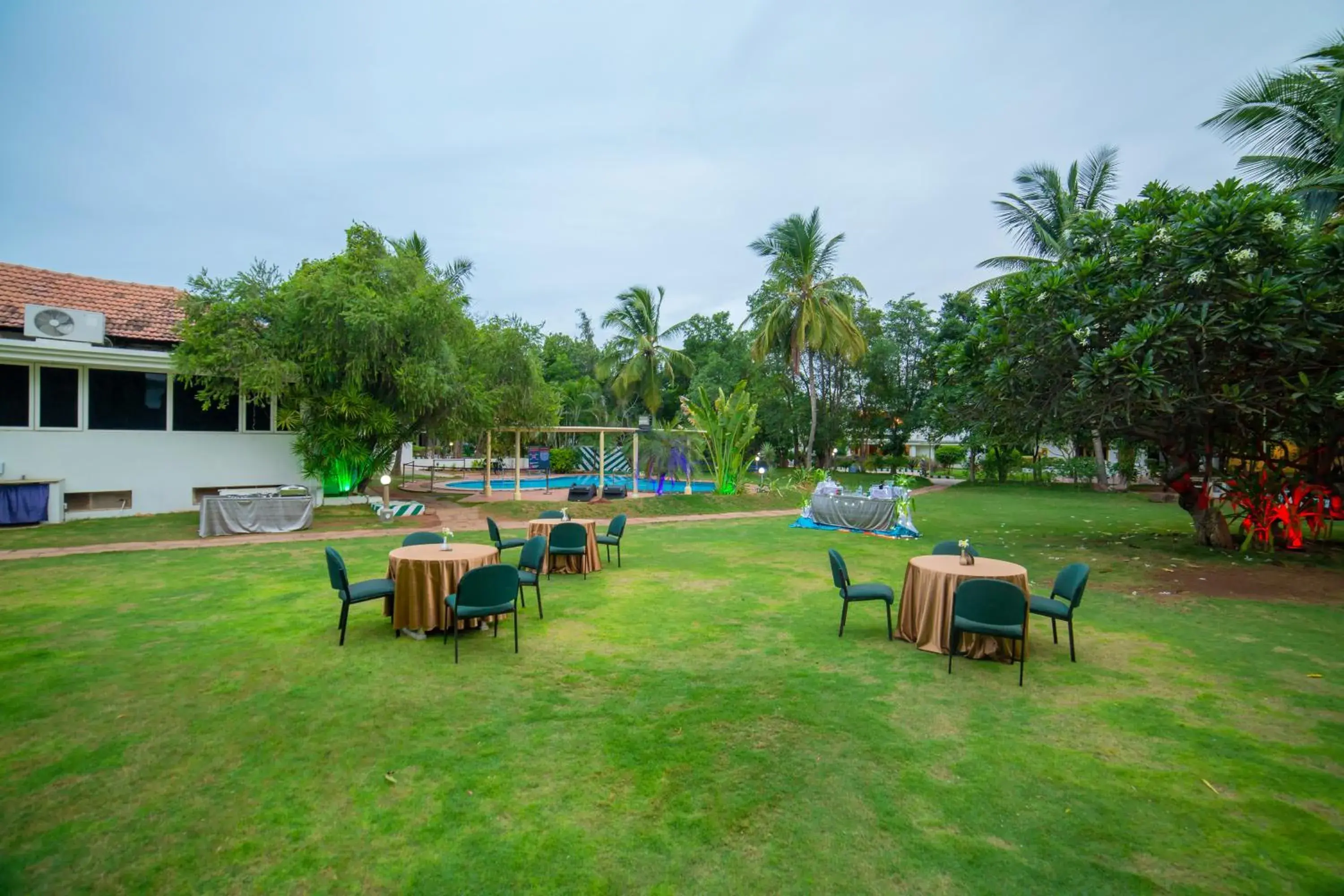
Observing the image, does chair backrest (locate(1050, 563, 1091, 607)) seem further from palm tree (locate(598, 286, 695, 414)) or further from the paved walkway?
palm tree (locate(598, 286, 695, 414))

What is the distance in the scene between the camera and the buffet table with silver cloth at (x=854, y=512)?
1482 cm

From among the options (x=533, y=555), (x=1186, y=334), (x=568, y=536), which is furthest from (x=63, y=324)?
(x=1186, y=334)

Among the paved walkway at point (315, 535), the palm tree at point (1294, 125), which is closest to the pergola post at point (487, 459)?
the paved walkway at point (315, 535)

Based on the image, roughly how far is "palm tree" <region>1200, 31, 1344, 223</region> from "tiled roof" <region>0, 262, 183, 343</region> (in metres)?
24.0

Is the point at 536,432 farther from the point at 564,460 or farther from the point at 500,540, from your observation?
the point at 564,460

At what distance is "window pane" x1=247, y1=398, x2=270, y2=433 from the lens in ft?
54.3

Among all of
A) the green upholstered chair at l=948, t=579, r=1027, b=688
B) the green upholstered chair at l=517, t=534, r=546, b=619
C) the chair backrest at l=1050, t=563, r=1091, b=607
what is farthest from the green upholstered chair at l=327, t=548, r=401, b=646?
the chair backrest at l=1050, t=563, r=1091, b=607

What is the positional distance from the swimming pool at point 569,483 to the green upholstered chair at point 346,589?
1688 centimetres

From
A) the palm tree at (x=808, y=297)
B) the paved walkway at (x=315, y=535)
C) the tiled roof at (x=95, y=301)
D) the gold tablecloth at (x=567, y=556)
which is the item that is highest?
the palm tree at (x=808, y=297)

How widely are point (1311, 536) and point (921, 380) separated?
23.9 metres

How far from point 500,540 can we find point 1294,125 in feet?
58.6

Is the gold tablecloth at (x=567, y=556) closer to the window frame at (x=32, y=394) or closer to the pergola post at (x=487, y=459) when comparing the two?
the pergola post at (x=487, y=459)

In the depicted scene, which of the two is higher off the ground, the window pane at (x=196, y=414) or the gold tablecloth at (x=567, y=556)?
the window pane at (x=196, y=414)

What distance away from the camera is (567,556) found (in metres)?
9.55
